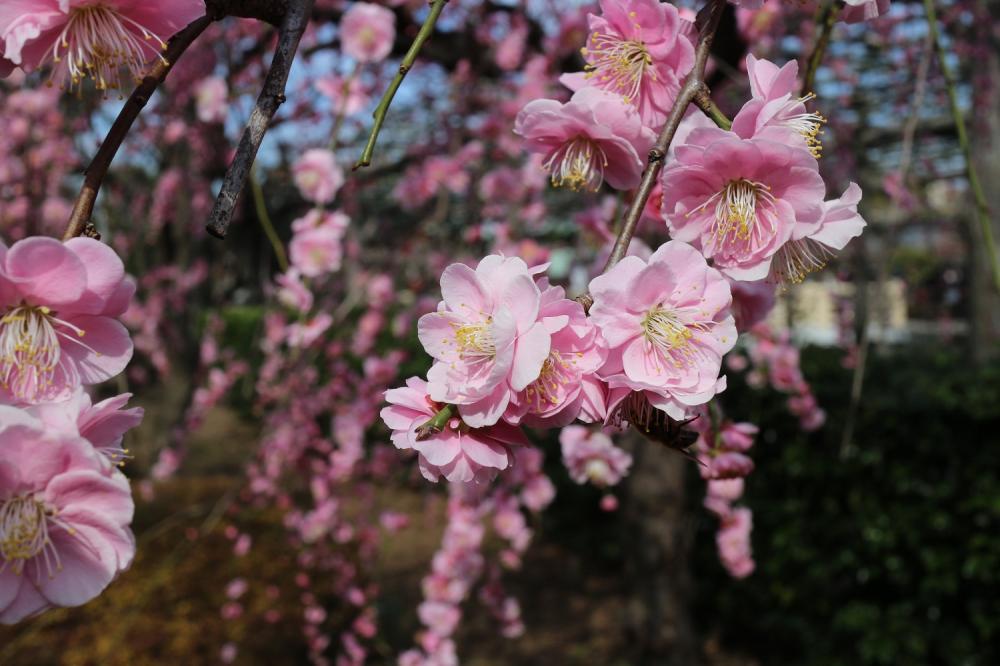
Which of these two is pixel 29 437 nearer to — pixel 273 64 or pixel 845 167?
pixel 273 64

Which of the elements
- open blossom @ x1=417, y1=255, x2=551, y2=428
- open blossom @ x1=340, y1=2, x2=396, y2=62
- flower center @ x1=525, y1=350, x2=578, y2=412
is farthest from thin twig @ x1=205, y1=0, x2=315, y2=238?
open blossom @ x1=340, y1=2, x2=396, y2=62

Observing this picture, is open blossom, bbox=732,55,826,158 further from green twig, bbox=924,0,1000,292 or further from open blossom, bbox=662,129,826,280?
green twig, bbox=924,0,1000,292

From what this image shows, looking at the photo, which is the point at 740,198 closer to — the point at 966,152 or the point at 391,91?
the point at 391,91

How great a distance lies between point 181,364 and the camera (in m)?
7.20

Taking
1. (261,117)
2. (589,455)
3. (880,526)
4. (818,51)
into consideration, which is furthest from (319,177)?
(880,526)

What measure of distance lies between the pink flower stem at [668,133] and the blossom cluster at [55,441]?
431mm

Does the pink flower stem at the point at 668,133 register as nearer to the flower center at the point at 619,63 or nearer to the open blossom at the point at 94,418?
the flower center at the point at 619,63

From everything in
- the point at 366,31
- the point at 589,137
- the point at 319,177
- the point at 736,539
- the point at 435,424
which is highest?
the point at 589,137

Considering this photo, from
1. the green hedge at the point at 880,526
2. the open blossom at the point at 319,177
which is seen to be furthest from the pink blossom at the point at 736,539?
the open blossom at the point at 319,177

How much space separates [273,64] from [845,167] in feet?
16.7

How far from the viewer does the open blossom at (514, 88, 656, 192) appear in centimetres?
76

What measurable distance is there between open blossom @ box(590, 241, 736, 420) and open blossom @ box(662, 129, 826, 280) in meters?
0.05

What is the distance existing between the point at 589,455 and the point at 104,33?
1125 millimetres

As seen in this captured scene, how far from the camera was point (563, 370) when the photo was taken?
639mm
